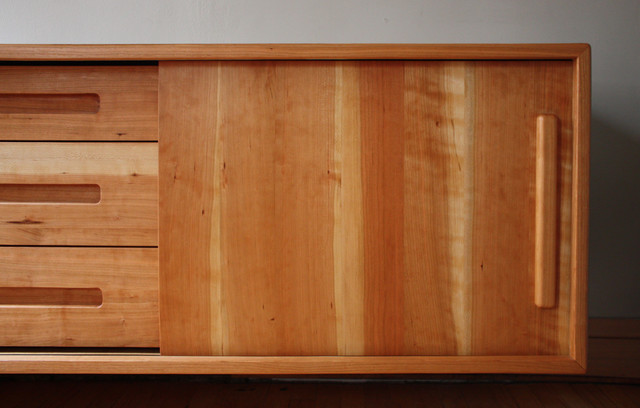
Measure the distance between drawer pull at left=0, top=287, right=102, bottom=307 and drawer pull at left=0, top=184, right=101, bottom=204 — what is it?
0.46ft

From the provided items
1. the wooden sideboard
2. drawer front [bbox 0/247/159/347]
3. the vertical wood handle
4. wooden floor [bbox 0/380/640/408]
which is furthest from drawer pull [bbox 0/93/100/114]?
the vertical wood handle

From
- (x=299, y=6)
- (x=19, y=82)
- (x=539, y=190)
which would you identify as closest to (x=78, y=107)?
(x=19, y=82)

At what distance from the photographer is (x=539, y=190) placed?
726 mm

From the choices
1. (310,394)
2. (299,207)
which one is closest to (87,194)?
(299,207)

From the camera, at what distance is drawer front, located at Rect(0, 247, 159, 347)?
76cm

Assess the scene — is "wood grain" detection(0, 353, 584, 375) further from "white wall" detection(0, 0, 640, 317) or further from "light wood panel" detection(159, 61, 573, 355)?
"white wall" detection(0, 0, 640, 317)

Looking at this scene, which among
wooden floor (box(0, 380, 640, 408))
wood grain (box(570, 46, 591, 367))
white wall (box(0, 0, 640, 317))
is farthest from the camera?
white wall (box(0, 0, 640, 317))

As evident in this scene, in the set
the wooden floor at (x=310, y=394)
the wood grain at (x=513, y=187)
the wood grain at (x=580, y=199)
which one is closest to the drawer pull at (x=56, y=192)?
the wooden floor at (x=310, y=394)

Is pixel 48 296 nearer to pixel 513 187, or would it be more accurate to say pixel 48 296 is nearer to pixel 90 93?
pixel 90 93

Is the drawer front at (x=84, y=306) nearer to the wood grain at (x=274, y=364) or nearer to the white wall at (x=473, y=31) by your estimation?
the wood grain at (x=274, y=364)

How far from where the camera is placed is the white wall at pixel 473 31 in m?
1.10

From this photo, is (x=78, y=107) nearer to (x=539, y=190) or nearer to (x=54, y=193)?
(x=54, y=193)

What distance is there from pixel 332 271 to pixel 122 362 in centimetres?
35

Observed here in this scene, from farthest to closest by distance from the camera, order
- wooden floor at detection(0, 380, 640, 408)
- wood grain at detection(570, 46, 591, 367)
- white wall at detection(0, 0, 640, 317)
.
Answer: white wall at detection(0, 0, 640, 317), wooden floor at detection(0, 380, 640, 408), wood grain at detection(570, 46, 591, 367)
